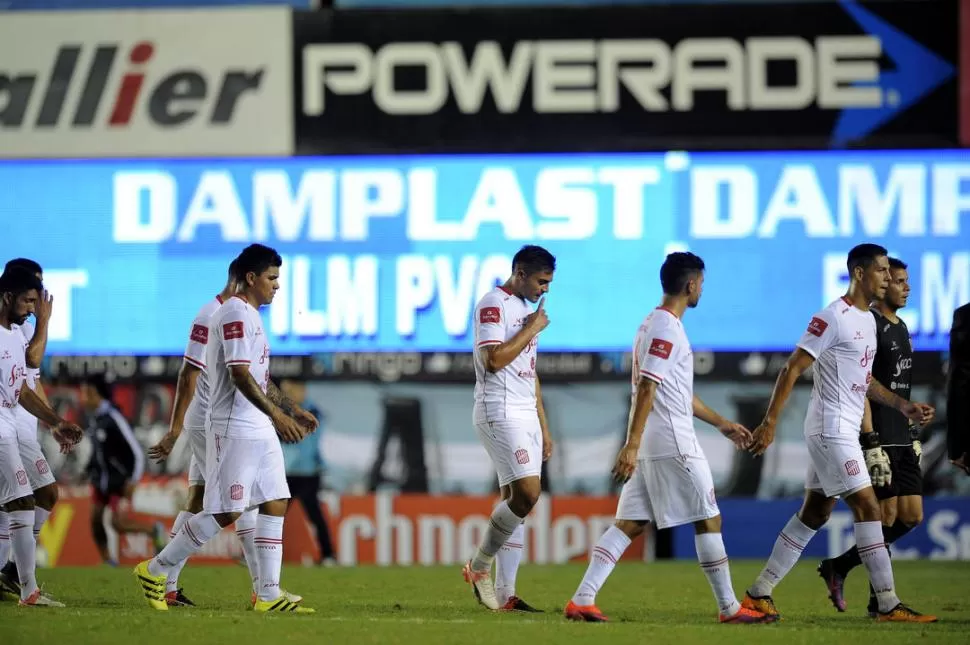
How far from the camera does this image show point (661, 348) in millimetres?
8625

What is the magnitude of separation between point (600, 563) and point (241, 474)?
206 centimetres

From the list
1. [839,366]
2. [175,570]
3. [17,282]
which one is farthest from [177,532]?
[839,366]

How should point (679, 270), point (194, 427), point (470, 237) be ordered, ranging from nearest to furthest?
point (679, 270)
point (194, 427)
point (470, 237)

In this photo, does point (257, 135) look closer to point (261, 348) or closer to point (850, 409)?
point (261, 348)

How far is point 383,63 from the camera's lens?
15.9 m

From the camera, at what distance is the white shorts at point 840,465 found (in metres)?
8.98

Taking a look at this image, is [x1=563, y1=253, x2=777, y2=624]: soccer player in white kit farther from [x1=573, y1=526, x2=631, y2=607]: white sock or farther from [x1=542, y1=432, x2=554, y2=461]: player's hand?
[x1=542, y1=432, x2=554, y2=461]: player's hand

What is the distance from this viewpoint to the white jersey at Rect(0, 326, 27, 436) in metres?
9.62

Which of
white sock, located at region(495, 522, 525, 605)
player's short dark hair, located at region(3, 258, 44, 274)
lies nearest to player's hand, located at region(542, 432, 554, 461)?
white sock, located at region(495, 522, 525, 605)

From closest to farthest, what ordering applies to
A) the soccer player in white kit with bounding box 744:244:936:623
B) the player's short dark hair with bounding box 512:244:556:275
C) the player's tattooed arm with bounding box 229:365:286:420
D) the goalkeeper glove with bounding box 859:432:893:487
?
the player's tattooed arm with bounding box 229:365:286:420 → the soccer player in white kit with bounding box 744:244:936:623 → the player's short dark hair with bounding box 512:244:556:275 → the goalkeeper glove with bounding box 859:432:893:487

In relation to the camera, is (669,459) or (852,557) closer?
(669,459)

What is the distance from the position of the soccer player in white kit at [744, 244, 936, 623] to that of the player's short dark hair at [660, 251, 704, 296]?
786 millimetres

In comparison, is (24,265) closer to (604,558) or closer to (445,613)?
(445,613)

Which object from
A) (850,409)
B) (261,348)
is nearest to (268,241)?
(261,348)
